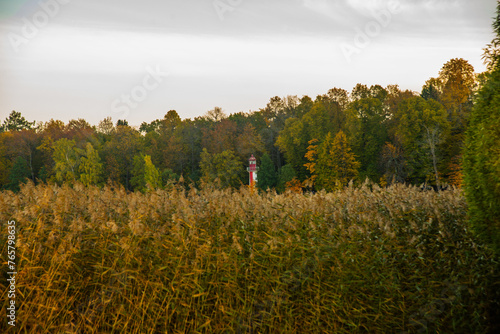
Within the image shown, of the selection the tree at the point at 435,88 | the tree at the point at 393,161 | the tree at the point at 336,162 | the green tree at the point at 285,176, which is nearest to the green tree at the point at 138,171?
the green tree at the point at 285,176

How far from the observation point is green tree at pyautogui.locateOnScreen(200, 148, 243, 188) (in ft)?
169

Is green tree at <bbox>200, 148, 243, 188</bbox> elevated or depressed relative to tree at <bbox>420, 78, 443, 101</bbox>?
depressed

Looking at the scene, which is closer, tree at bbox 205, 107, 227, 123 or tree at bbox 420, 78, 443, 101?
tree at bbox 420, 78, 443, 101

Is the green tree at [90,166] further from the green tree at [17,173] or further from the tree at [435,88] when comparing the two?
the tree at [435,88]

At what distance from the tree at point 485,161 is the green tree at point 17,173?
200ft

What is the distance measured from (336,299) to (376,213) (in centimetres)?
152

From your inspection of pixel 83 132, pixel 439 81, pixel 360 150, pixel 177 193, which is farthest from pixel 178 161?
pixel 177 193

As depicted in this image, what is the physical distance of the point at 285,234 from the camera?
17.6ft

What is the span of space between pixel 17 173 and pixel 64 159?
6.90m

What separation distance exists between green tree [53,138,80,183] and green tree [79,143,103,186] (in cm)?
98

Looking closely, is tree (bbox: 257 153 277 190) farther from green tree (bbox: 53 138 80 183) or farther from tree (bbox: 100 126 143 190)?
green tree (bbox: 53 138 80 183)

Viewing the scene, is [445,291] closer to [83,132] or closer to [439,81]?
[439,81]

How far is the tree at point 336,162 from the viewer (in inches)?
1821

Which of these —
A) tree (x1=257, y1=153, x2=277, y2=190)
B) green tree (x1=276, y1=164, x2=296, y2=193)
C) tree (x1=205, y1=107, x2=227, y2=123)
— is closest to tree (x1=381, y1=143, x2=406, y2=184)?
green tree (x1=276, y1=164, x2=296, y2=193)
